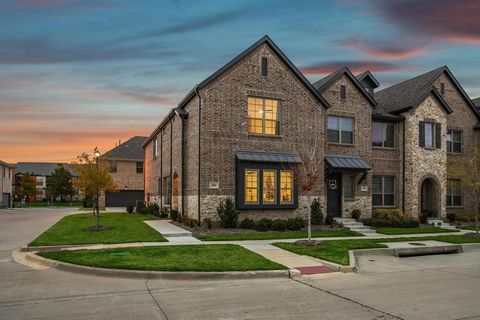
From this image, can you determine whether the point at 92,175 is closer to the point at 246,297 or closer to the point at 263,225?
the point at 263,225

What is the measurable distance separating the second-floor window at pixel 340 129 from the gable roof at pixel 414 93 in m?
4.27

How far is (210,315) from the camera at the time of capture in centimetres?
752

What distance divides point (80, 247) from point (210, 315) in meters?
9.32

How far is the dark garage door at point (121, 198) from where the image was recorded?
50.7 m

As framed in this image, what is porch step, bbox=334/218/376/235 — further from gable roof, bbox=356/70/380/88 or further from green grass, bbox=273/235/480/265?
gable roof, bbox=356/70/380/88

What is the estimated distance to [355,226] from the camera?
23.6 m

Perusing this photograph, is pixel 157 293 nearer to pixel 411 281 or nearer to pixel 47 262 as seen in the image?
pixel 47 262

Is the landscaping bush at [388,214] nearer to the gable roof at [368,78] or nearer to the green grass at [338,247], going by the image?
the green grass at [338,247]

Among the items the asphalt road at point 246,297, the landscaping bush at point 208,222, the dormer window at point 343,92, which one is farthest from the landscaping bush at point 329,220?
the asphalt road at point 246,297

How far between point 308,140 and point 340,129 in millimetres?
2822

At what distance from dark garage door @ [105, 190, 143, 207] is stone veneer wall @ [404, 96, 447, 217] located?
33165 millimetres

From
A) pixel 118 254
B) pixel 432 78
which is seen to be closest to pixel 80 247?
pixel 118 254

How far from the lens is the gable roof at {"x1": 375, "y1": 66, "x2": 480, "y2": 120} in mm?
27891

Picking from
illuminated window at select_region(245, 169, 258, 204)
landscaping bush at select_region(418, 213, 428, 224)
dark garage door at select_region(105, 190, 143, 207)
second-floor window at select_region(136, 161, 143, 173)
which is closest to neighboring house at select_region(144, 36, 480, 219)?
illuminated window at select_region(245, 169, 258, 204)
